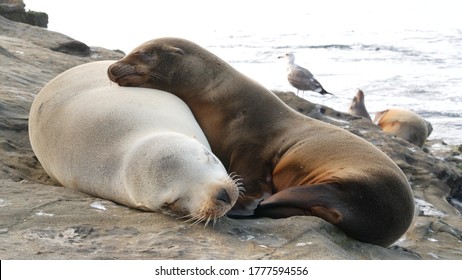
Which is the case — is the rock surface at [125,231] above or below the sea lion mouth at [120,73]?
below

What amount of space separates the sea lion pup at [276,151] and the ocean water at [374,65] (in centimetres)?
645

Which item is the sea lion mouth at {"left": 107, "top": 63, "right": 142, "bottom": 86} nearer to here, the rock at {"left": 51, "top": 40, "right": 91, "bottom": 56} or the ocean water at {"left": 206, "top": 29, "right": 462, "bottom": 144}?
the rock at {"left": 51, "top": 40, "right": 91, "bottom": 56}

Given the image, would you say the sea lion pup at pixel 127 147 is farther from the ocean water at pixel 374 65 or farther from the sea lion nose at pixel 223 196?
the ocean water at pixel 374 65

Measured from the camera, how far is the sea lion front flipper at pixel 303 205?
3.88 m

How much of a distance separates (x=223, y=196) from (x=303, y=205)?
0.57m

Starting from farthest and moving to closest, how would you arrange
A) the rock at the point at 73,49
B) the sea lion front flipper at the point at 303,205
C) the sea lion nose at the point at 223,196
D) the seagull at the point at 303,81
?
1. the seagull at the point at 303,81
2. the rock at the point at 73,49
3. the sea lion front flipper at the point at 303,205
4. the sea lion nose at the point at 223,196

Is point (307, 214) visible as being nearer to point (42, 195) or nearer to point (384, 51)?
point (42, 195)

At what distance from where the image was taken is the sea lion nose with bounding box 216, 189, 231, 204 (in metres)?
3.48

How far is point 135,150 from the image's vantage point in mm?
3779

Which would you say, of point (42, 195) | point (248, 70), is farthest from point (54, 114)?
point (248, 70)

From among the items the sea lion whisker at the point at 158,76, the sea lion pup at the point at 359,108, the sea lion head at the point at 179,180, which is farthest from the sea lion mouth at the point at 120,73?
the sea lion pup at the point at 359,108

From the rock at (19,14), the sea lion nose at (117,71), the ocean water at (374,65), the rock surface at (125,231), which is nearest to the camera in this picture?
the rock surface at (125,231)

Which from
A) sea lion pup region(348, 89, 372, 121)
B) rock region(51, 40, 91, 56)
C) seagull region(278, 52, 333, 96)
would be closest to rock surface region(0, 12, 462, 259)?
rock region(51, 40, 91, 56)

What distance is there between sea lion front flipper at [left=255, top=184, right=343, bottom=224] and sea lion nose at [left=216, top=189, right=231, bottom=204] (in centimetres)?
41
